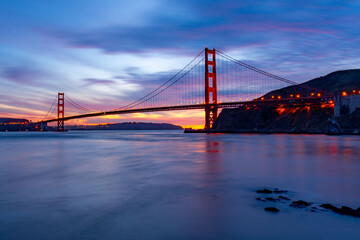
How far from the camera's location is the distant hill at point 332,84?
116m

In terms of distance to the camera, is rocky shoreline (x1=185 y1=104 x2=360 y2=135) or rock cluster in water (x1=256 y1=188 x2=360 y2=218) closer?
rock cluster in water (x1=256 y1=188 x2=360 y2=218)

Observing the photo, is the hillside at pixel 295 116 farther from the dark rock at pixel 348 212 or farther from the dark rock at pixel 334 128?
the dark rock at pixel 348 212

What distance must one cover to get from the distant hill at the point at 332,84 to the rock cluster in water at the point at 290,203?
363 ft

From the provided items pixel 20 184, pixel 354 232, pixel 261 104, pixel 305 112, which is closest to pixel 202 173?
pixel 20 184

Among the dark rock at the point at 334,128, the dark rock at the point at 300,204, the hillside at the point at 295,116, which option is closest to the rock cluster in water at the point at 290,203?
the dark rock at the point at 300,204

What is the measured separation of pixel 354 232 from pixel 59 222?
4.78 meters

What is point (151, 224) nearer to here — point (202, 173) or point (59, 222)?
point (59, 222)

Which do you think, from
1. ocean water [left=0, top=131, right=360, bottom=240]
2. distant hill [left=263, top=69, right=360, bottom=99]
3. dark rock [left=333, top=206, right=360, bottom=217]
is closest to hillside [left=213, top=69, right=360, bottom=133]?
distant hill [left=263, top=69, right=360, bottom=99]

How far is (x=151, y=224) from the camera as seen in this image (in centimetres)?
493

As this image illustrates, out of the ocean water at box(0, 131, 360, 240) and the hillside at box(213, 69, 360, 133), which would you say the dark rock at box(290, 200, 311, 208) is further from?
the hillside at box(213, 69, 360, 133)

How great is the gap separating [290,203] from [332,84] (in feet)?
462

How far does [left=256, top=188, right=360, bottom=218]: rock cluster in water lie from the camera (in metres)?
5.27

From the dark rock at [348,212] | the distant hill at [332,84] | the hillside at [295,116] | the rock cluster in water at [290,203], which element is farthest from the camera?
the distant hill at [332,84]

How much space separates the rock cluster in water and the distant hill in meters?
111
